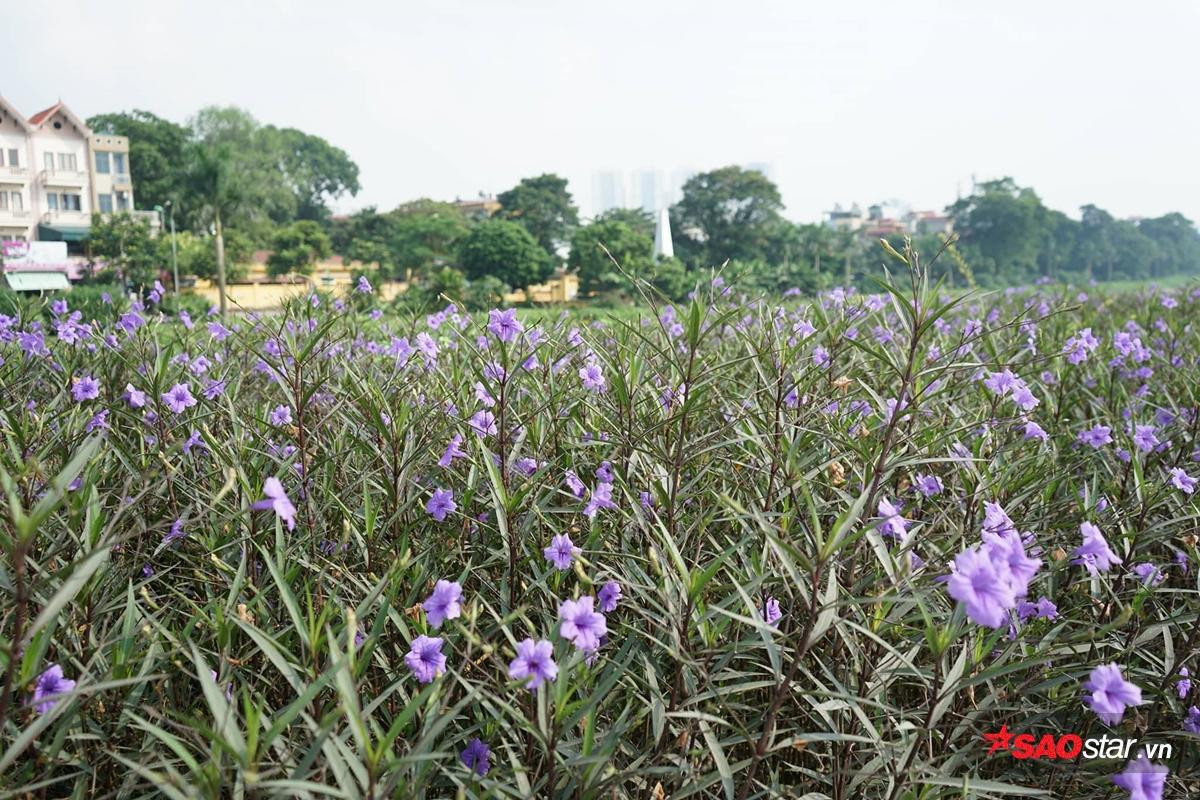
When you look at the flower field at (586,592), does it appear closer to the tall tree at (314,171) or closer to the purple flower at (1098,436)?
the purple flower at (1098,436)

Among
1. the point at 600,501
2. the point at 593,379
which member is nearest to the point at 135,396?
the point at 593,379

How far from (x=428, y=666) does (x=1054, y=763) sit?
91cm

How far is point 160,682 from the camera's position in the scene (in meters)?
1.11

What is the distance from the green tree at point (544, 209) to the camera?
116 ft

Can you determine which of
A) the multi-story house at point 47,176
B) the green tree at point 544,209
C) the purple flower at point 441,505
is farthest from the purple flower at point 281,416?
the multi-story house at point 47,176

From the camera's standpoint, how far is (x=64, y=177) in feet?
111

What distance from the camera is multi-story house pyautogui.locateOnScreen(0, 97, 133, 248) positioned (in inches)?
1253

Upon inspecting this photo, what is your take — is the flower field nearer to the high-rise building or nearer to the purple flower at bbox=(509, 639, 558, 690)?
the purple flower at bbox=(509, 639, 558, 690)

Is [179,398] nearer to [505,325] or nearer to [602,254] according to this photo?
[505,325]

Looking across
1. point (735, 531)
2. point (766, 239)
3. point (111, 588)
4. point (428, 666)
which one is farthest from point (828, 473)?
point (766, 239)

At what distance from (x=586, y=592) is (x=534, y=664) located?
401mm

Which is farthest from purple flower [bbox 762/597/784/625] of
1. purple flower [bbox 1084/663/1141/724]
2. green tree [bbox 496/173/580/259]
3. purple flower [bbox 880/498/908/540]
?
green tree [bbox 496/173/580/259]

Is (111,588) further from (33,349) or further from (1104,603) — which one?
(1104,603)

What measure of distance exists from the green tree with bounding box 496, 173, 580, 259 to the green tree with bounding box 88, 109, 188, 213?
15.6m
